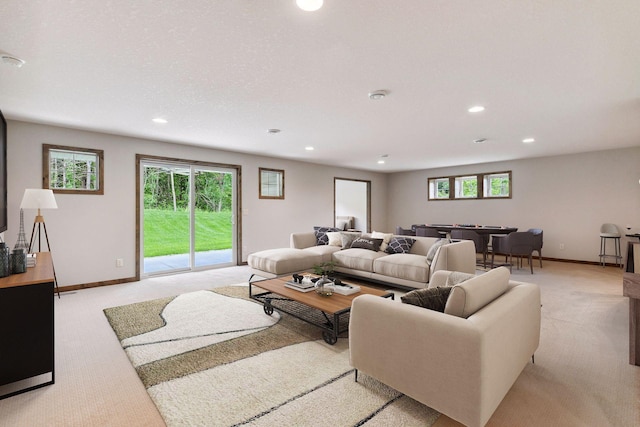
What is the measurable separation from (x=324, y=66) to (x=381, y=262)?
2737mm

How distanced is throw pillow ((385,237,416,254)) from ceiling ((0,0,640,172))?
5.55 feet

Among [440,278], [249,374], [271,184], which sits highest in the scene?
[271,184]

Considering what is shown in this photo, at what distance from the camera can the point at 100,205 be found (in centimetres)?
476

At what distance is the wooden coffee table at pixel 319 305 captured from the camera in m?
2.68

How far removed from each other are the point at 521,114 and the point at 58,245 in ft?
21.2

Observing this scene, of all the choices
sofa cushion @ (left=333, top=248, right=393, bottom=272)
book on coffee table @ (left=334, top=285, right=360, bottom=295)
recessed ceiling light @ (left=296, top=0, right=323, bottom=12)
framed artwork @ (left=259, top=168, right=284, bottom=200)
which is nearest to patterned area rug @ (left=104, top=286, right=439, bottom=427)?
book on coffee table @ (left=334, top=285, right=360, bottom=295)

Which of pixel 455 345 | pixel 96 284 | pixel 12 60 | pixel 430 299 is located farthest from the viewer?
pixel 96 284

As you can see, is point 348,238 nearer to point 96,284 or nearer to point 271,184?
point 271,184

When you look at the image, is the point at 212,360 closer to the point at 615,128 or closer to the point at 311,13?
the point at 311,13

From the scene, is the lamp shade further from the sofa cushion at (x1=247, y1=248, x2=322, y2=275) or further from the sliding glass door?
the sofa cushion at (x1=247, y1=248, x2=322, y2=275)

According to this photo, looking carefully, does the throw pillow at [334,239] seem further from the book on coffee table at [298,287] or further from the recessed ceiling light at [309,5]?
the recessed ceiling light at [309,5]

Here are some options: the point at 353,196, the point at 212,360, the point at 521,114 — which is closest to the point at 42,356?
the point at 212,360

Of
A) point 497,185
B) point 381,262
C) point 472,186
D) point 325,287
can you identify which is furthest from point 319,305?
point 472,186

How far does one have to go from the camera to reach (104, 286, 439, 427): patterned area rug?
1767 millimetres
